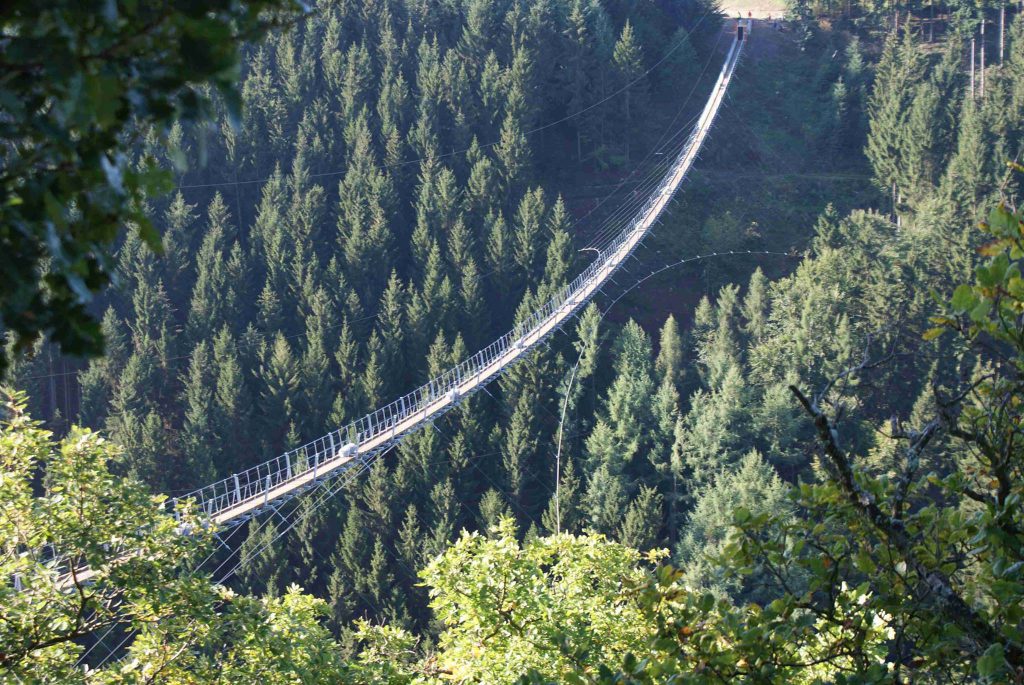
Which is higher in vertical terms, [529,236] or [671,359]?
[529,236]

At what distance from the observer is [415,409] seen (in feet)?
91.0

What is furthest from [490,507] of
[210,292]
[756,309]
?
[756,309]

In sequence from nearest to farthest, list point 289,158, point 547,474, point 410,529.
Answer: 1. point 410,529
2. point 547,474
3. point 289,158

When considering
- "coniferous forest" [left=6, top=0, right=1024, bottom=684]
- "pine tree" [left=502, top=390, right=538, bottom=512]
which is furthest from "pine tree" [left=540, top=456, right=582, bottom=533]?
"pine tree" [left=502, top=390, right=538, bottom=512]

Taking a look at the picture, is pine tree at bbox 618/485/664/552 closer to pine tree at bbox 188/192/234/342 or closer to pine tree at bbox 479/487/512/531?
pine tree at bbox 479/487/512/531

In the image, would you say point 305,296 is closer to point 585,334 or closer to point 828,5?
point 585,334

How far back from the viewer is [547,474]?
94.9 ft

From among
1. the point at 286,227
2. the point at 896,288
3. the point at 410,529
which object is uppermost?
the point at 286,227

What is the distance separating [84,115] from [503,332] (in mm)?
30431

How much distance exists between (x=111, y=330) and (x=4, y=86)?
28.6 metres

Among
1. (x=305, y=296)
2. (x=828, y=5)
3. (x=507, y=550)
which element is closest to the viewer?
(x=507, y=550)

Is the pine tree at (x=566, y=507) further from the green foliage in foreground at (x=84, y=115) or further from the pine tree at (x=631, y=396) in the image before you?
the green foliage in foreground at (x=84, y=115)

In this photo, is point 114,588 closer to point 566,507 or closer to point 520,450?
point 566,507

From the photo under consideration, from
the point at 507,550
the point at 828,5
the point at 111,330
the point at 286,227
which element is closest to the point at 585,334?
the point at 286,227
